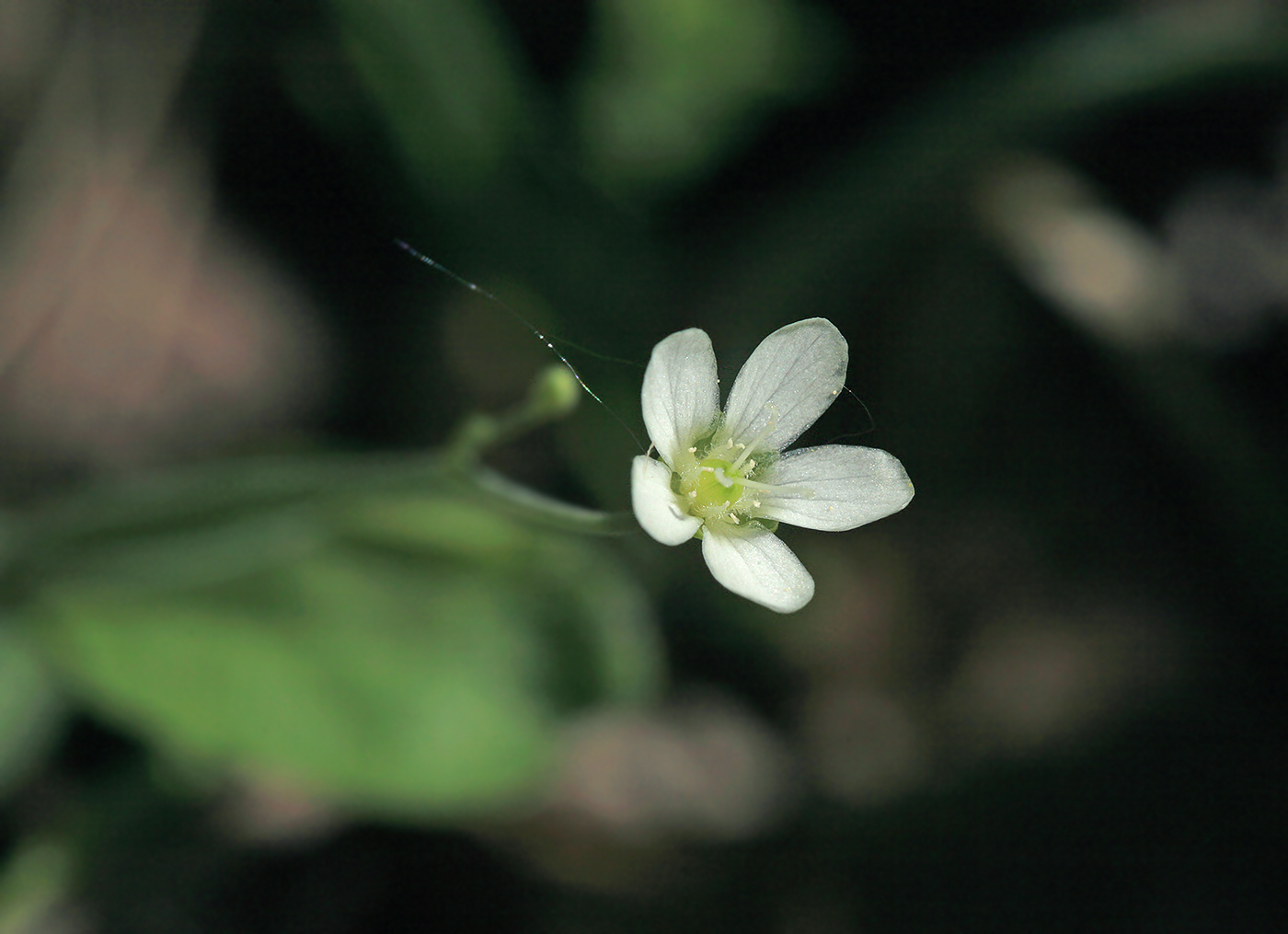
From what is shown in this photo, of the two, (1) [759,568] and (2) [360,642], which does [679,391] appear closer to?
(1) [759,568]

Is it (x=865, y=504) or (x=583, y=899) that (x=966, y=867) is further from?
(x=865, y=504)

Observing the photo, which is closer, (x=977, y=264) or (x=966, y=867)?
(x=966, y=867)

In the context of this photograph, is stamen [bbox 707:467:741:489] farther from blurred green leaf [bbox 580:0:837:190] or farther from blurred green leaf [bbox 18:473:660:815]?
blurred green leaf [bbox 580:0:837:190]

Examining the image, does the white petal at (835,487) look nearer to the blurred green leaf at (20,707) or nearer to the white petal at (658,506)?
the white petal at (658,506)

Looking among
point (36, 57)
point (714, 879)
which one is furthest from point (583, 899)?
point (36, 57)

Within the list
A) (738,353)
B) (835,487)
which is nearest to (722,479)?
(835,487)

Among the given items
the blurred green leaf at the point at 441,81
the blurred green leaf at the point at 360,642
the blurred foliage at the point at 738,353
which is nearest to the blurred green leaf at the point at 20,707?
the blurred foliage at the point at 738,353
